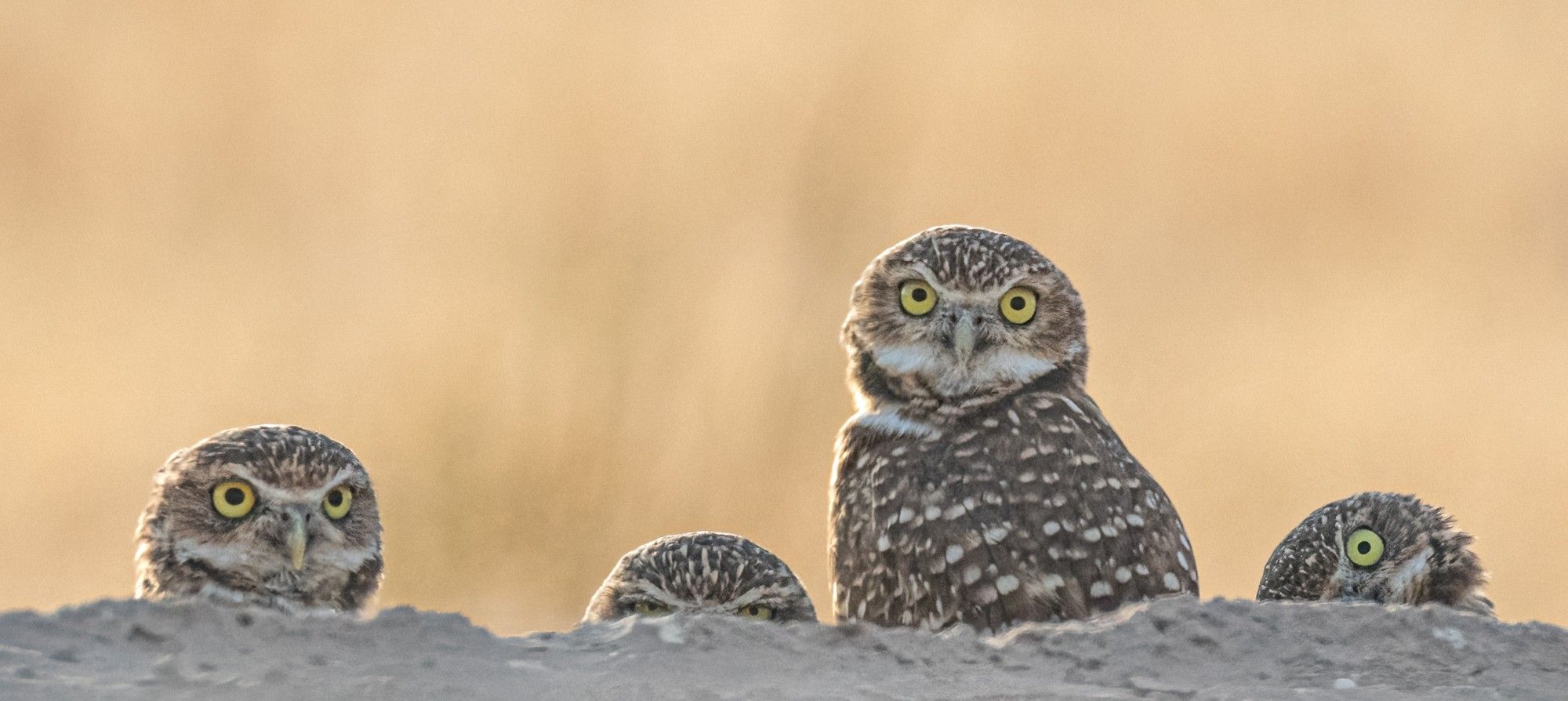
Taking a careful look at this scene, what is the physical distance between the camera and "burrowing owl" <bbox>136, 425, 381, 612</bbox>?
5246 mm

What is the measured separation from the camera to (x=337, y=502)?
5.48 metres

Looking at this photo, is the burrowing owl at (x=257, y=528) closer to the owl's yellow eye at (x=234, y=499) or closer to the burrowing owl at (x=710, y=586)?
the owl's yellow eye at (x=234, y=499)

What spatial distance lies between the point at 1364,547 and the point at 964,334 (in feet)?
4.37

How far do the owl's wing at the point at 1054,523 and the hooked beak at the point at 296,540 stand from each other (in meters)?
1.64

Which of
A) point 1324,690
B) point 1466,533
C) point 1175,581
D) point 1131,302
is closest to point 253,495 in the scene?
point 1175,581

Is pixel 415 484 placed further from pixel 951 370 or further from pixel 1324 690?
pixel 1324 690

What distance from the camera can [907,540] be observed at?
16.8 ft

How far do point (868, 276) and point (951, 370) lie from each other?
0.40 m


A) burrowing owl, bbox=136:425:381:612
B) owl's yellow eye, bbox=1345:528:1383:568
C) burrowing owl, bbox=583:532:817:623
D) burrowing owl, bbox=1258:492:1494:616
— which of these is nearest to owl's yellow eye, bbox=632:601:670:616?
burrowing owl, bbox=583:532:817:623

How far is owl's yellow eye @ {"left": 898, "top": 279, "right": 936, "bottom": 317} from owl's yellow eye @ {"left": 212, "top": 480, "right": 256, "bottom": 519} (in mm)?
1798

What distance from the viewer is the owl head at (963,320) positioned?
5492 mm

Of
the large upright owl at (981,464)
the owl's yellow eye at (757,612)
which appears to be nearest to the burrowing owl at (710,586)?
the owl's yellow eye at (757,612)

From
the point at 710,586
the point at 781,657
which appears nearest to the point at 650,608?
the point at 710,586

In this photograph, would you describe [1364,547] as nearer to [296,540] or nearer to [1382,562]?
[1382,562]
